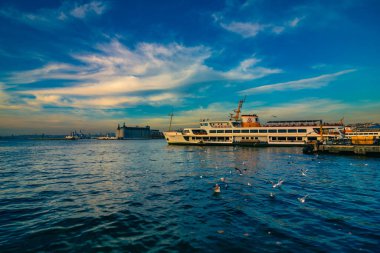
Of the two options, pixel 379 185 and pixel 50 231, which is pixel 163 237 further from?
pixel 379 185

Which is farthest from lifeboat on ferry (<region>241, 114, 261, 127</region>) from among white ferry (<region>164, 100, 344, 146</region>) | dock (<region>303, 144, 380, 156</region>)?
dock (<region>303, 144, 380, 156</region>)

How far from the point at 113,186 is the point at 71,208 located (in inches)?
249

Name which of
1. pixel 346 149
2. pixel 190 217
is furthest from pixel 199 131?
pixel 190 217

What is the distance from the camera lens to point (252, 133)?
78000mm

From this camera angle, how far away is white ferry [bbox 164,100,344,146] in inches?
2847

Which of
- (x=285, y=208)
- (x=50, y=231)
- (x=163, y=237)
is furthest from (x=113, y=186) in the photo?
(x=285, y=208)

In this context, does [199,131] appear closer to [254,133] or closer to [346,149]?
[254,133]

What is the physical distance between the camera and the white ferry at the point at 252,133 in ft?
237

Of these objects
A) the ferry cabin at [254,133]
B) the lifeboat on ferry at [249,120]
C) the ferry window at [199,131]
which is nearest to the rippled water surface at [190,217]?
the ferry cabin at [254,133]

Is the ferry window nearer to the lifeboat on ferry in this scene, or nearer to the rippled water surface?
the lifeboat on ferry

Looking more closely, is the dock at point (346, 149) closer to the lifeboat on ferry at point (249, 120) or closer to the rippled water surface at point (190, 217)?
the lifeboat on ferry at point (249, 120)

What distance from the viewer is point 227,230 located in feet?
35.1

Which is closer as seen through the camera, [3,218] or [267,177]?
[3,218]

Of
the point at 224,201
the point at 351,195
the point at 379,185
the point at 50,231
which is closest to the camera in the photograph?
the point at 50,231
